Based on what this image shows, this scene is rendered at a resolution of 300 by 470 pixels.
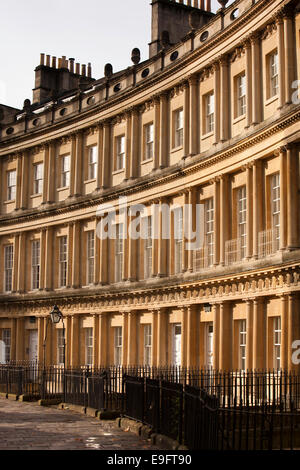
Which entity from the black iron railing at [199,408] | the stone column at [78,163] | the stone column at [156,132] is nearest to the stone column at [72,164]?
the stone column at [78,163]

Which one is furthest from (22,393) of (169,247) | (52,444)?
(52,444)

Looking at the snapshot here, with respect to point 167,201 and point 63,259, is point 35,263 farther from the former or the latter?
point 167,201

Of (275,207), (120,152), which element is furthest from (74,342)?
(275,207)

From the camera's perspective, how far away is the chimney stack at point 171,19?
35812mm

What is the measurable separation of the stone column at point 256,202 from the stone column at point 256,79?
1.53 metres

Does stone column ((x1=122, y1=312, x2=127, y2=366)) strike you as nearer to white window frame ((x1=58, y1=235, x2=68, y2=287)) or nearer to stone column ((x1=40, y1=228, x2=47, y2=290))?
white window frame ((x1=58, y1=235, x2=68, y2=287))

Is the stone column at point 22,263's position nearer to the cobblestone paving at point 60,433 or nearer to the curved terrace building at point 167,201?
the curved terrace building at point 167,201

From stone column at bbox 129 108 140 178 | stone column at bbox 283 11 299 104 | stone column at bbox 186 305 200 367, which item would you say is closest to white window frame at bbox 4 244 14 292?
stone column at bbox 129 108 140 178

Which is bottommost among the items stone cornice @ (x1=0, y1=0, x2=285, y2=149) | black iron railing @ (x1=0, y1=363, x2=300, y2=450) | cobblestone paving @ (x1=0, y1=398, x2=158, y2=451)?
cobblestone paving @ (x1=0, y1=398, x2=158, y2=451)

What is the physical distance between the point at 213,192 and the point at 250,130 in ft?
10.4

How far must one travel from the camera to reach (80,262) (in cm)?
3731

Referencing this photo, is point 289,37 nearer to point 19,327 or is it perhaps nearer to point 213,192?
point 213,192

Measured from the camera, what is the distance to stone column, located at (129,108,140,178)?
34031 mm

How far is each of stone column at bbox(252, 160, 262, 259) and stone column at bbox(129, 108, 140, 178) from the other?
963 cm
